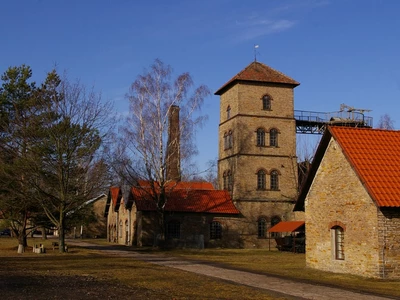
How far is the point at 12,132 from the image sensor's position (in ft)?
109

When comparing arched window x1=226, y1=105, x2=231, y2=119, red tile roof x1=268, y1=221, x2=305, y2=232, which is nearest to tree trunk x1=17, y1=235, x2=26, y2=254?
red tile roof x1=268, y1=221, x2=305, y2=232

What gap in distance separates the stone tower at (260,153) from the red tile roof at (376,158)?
2197 cm

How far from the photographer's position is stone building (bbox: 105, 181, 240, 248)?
42.6m

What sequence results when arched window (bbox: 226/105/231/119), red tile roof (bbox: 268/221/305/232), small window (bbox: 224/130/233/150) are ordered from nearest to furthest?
red tile roof (bbox: 268/221/305/232), small window (bbox: 224/130/233/150), arched window (bbox: 226/105/231/119)

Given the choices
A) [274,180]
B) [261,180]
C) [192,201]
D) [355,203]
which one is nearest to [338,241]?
[355,203]

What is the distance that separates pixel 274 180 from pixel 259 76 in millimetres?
9313

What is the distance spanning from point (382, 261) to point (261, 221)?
26.0 meters

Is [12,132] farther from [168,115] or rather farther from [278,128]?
[278,128]

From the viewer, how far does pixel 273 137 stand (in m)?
45.1

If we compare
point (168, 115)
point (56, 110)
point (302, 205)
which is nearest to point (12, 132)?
point (56, 110)

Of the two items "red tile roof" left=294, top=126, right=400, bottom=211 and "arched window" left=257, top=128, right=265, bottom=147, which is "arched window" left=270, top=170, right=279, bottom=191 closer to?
"arched window" left=257, top=128, right=265, bottom=147

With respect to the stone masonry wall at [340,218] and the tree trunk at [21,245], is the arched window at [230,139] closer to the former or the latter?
the tree trunk at [21,245]

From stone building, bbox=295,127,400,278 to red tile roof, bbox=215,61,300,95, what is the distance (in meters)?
22.1

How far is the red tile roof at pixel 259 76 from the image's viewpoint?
146ft
